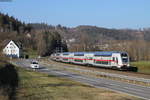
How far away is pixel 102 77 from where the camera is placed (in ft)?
152

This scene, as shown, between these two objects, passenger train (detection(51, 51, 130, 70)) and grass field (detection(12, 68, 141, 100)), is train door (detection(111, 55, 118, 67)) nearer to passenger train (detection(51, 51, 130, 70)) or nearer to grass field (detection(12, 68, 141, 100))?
passenger train (detection(51, 51, 130, 70))

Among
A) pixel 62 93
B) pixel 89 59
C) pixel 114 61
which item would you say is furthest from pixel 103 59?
pixel 62 93

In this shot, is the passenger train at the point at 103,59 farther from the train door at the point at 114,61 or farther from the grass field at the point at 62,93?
the grass field at the point at 62,93

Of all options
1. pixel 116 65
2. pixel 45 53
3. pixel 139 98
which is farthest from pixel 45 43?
pixel 139 98

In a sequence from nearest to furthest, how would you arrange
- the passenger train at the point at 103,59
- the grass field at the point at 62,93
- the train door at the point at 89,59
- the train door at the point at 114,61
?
1. the grass field at the point at 62,93
2. the passenger train at the point at 103,59
3. the train door at the point at 114,61
4. the train door at the point at 89,59

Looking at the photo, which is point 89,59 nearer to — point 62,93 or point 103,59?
point 103,59

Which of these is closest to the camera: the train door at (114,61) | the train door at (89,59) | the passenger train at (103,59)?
the passenger train at (103,59)

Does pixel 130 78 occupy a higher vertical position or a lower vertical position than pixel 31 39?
lower

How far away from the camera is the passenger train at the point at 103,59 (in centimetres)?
5509

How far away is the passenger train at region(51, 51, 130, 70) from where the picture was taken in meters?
55.1

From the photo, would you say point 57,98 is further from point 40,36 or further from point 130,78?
point 40,36

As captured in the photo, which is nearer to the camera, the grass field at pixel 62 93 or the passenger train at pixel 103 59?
the grass field at pixel 62 93

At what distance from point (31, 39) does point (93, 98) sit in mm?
150585

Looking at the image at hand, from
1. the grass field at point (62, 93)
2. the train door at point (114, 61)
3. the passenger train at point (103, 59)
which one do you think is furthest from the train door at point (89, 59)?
the grass field at point (62, 93)
